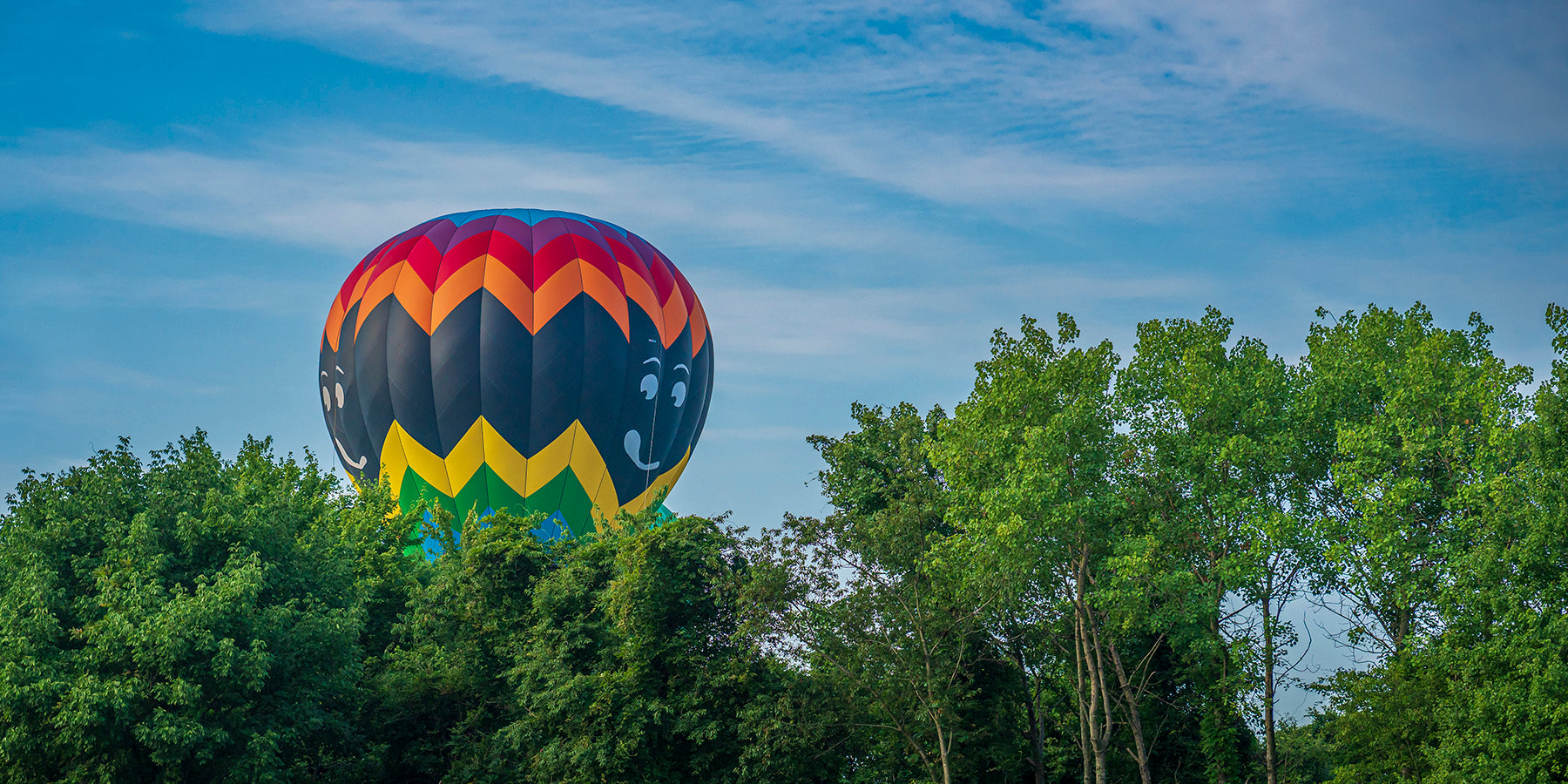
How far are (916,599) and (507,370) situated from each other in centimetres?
1533

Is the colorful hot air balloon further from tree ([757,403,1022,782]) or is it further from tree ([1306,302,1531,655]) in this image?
tree ([1306,302,1531,655])

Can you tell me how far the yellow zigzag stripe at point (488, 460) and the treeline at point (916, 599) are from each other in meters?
6.38

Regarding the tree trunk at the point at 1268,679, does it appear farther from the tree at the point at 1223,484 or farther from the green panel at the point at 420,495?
the green panel at the point at 420,495

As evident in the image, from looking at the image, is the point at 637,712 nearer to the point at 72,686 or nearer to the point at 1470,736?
Result: the point at 72,686

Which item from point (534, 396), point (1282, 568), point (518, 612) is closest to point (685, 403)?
point (534, 396)

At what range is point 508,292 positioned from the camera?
40906mm

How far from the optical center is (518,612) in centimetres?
3309

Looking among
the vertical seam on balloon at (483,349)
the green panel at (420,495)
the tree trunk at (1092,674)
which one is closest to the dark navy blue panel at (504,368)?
the vertical seam on balloon at (483,349)

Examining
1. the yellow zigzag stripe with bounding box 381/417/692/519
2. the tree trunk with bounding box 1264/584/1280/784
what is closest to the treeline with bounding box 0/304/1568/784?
the tree trunk with bounding box 1264/584/1280/784

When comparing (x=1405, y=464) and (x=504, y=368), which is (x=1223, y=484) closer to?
(x=1405, y=464)

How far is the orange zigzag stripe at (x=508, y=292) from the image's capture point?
40.8 metres

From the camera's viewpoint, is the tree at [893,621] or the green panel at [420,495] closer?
the tree at [893,621]

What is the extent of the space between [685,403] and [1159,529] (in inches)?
733

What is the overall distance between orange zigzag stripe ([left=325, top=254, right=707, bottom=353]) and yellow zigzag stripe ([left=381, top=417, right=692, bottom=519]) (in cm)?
315
